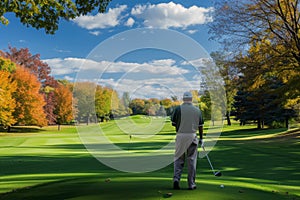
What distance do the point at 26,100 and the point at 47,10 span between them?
165 feet

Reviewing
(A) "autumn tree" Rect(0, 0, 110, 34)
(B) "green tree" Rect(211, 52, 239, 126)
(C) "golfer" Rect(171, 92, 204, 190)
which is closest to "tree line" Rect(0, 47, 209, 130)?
(A) "autumn tree" Rect(0, 0, 110, 34)

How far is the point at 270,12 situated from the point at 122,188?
2249cm

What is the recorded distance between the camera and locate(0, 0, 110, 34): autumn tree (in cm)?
921

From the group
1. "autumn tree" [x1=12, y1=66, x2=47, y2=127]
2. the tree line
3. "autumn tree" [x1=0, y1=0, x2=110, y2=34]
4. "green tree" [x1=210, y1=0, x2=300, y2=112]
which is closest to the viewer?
"autumn tree" [x1=0, y1=0, x2=110, y2=34]

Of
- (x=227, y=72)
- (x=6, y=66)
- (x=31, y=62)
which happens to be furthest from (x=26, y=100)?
(x=227, y=72)

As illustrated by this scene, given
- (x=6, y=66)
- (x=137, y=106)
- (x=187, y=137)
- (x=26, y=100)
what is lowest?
(x=187, y=137)

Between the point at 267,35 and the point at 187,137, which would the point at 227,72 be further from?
the point at 187,137

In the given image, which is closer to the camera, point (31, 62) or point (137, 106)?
point (137, 106)

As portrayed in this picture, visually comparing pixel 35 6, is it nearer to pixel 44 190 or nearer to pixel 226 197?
pixel 44 190

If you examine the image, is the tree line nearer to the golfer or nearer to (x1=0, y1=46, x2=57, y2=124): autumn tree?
(x1=0, y1=46, x2=57, y2=124): autumn tree

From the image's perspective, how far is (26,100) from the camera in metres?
56.9

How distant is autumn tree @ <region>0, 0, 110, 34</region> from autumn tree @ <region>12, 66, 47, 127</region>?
4860 cm

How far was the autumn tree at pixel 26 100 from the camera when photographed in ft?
185

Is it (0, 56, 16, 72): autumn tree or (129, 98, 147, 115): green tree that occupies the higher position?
(0, 56, 16, 72): autumn tree
